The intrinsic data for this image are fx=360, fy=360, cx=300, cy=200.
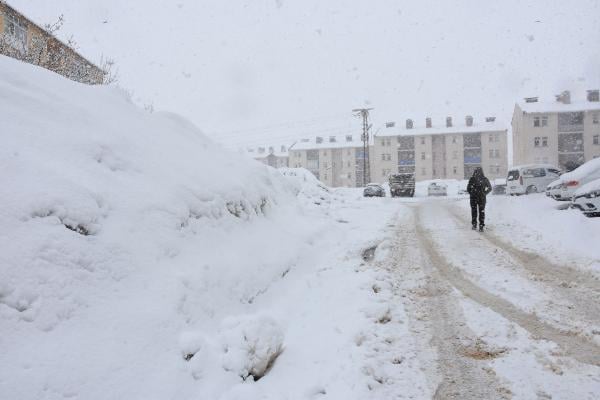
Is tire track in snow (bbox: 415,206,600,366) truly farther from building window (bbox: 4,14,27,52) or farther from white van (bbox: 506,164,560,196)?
building window (bbox: 4,14,27,52)

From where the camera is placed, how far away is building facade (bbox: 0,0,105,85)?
45.4 feet

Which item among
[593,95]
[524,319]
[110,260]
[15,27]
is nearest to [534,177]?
[524,319]

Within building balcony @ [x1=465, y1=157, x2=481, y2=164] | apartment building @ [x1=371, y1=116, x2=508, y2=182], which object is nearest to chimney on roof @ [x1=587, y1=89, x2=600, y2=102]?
apartment building @ [x1=371, y1=116, x2=508, y2=182]

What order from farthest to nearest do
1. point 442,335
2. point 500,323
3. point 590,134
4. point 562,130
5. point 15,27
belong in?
point 562,130 → point 590,134 → point 15,27 → point 500,323 → point 442,335

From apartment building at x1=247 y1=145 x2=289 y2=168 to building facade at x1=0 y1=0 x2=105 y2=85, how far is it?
67.9 m

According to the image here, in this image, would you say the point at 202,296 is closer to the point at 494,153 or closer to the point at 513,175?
the point at 513,175

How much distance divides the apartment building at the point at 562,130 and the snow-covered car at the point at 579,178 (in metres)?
49.2

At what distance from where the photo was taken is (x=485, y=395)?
8.71ft

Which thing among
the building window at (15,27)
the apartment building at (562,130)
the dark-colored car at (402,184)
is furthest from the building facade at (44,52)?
the apartment building at (562,130)

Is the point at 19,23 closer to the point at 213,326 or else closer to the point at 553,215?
the point at 213,326

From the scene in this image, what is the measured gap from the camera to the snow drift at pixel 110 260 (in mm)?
2410

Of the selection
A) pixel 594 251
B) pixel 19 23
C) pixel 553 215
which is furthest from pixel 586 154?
pixel 19 23

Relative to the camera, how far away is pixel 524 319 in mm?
3891

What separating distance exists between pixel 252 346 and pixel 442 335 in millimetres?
1951
